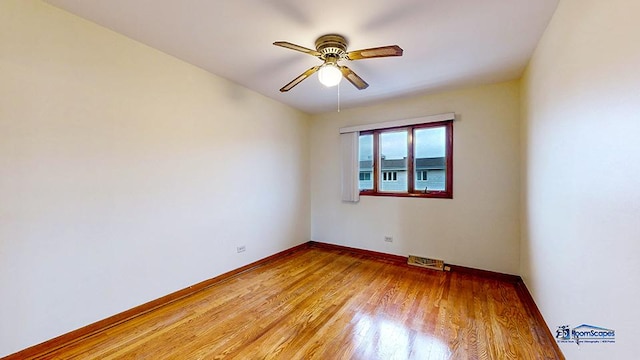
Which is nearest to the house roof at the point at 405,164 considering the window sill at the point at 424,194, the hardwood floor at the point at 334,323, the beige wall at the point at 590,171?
the window sill at the point at 424,194

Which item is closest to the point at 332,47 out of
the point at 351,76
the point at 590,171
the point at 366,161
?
the point at 351,76

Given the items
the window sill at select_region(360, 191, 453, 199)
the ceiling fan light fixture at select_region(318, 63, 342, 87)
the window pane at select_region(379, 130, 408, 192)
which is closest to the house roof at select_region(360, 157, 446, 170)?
the window pane at select_region(379, 130, 408, 192)

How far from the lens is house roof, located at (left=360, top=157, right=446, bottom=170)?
3412 mm

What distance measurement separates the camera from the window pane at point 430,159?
11.1ft

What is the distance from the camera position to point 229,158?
10.0ft

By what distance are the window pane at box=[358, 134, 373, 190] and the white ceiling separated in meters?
1.29

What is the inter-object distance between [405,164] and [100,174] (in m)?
3.58

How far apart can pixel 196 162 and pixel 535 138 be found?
11.4 feet

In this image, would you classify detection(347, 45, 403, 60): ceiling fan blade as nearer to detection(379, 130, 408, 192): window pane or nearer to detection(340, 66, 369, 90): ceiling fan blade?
detection(340, 66, 369, 90): ceiling fan blade

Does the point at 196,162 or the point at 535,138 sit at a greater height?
the point at 535,138

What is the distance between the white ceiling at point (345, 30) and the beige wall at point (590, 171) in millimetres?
358

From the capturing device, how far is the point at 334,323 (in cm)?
206

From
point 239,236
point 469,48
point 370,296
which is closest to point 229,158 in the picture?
point 239,236

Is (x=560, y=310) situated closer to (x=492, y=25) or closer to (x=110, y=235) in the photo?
(x=492, y=25)
